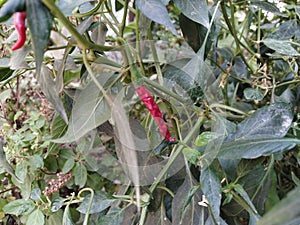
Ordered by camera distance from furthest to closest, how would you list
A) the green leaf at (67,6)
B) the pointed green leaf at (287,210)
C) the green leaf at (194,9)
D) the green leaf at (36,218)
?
the green leaf at (36,218) < the green leaf at (194,9) < the green leaf at (67,6) < the pointed green leaf at (287,210)

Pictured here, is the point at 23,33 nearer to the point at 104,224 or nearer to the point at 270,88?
the point at 104,224

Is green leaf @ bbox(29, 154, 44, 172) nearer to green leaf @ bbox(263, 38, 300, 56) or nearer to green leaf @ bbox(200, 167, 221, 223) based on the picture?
green leaf @ bbox(200, 167, 221, 223)

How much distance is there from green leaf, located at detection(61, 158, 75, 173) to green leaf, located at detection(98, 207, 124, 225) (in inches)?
5.9

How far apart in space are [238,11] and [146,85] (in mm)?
658

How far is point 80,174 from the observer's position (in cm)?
63

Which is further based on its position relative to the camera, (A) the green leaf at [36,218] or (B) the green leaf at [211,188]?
(A) the green leaf at [36,218]

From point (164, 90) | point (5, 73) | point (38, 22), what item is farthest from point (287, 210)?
point (5, 73)

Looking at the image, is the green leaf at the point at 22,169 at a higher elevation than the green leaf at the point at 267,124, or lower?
lower

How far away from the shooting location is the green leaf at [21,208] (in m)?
0.55

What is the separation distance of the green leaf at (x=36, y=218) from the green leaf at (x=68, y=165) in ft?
0.29

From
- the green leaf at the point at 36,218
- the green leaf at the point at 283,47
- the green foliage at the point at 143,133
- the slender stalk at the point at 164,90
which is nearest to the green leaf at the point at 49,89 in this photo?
the green foliage at the point at 143,133

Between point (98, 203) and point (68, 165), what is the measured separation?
15 centimetres

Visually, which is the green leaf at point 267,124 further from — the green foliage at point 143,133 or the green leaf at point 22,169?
the green leaf at point 22,169

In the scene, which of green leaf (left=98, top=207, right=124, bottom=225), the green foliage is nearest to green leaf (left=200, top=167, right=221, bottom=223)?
the green foliage
